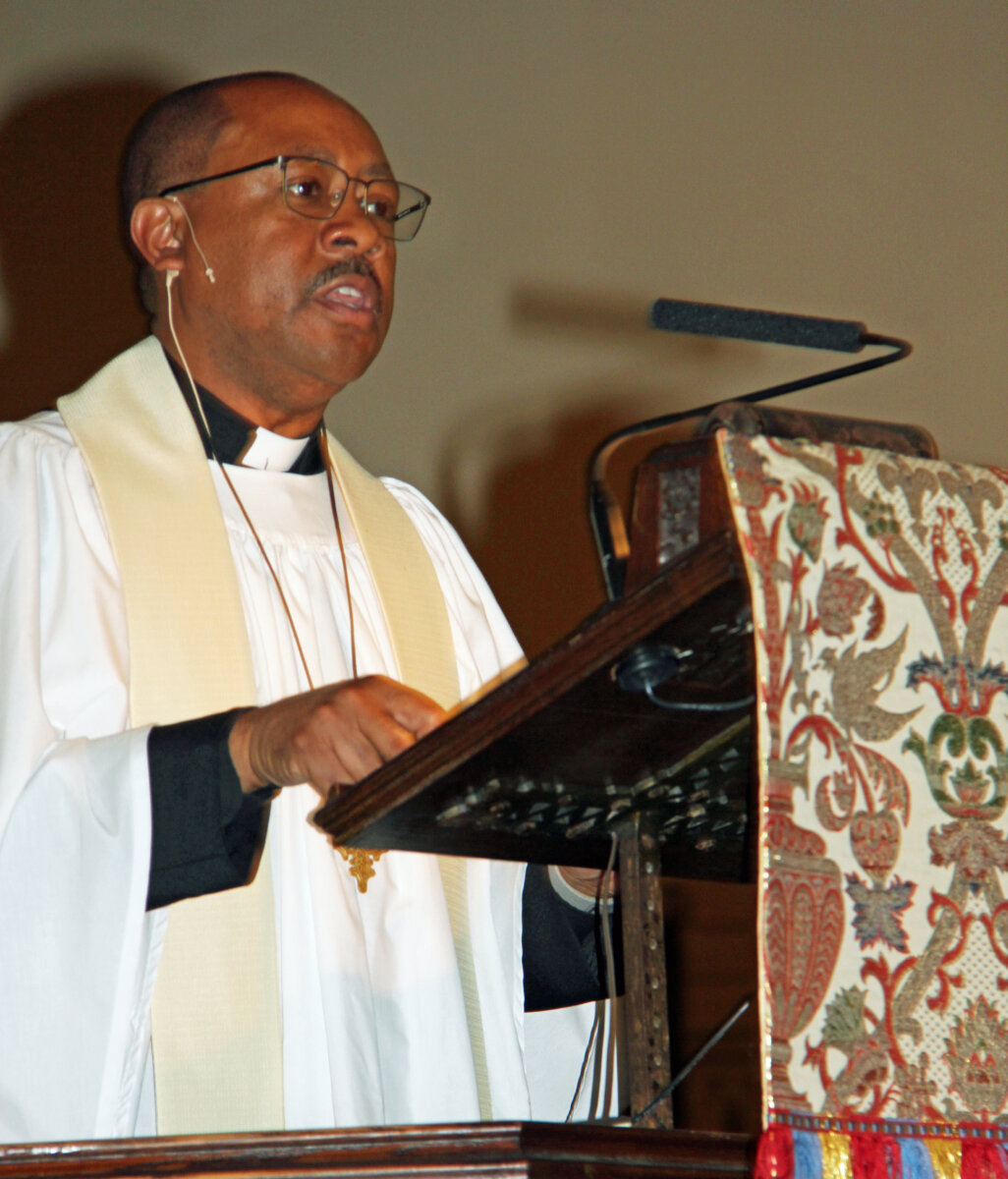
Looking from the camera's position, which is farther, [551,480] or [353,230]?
[551,480]

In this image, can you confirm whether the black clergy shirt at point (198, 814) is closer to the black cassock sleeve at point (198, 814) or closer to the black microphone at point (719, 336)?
the black cassock sleeve at point (198, 814)

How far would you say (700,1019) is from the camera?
617 cm

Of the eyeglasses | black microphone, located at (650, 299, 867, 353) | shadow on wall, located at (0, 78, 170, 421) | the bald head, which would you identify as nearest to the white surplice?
the eyeglasses

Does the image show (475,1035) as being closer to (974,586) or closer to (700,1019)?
(974,586)

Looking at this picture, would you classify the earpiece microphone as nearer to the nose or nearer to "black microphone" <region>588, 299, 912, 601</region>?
the nose

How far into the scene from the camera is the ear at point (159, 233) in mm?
3023

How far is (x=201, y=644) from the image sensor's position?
2.65 meters

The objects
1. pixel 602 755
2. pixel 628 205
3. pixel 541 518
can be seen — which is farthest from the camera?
pixel 628 205

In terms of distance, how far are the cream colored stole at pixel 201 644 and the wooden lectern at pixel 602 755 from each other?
540 mm

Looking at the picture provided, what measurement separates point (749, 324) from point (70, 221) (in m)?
5.03

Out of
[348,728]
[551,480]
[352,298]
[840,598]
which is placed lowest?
[348,728]

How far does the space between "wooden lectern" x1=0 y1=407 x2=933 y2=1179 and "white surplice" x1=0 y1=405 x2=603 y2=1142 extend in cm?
46

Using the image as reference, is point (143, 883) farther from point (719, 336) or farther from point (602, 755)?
point (719, 336)

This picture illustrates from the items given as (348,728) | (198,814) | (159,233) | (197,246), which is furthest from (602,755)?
(159,233)
